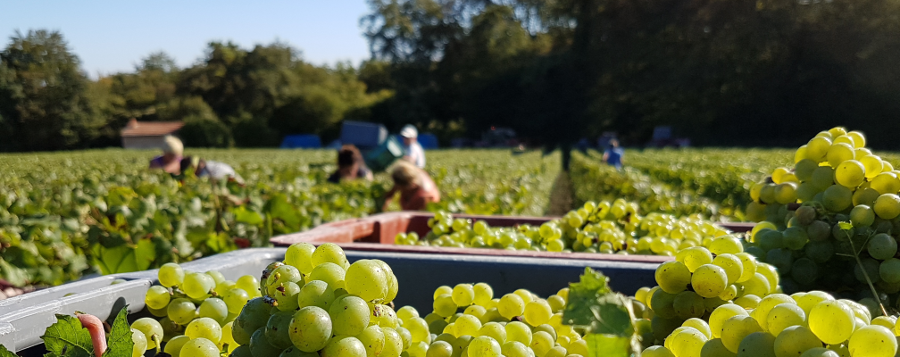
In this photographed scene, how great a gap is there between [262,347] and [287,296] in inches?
2.9

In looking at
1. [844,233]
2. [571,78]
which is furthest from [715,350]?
[571,78]

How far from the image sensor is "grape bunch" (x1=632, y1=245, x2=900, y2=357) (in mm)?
598

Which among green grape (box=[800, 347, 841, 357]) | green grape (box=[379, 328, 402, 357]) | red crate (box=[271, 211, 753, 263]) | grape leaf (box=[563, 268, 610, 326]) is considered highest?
grape leaf (box=[563, 268, 610, 326])

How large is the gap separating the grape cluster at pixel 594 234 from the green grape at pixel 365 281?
4.11ft

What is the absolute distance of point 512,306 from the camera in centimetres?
115

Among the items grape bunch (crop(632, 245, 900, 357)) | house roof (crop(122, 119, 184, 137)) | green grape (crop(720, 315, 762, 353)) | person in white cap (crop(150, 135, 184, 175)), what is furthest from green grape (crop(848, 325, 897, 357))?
house roof (crop(122, 119, 184, 137))

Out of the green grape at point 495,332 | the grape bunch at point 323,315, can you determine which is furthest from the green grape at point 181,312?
the green grape at point 495,332

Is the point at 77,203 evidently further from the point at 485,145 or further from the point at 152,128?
the point at 152,128

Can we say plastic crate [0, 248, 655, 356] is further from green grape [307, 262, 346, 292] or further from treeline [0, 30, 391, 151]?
treeline [0, 30, 391, 151]

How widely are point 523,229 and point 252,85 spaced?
67.1 m

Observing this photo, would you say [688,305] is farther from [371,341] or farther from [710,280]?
[371,341]

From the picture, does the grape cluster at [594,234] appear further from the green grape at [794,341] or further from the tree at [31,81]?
the tree at [31,81]

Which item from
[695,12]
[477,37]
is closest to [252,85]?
[477,37]

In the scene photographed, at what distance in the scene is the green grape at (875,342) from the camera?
1.92 ft
